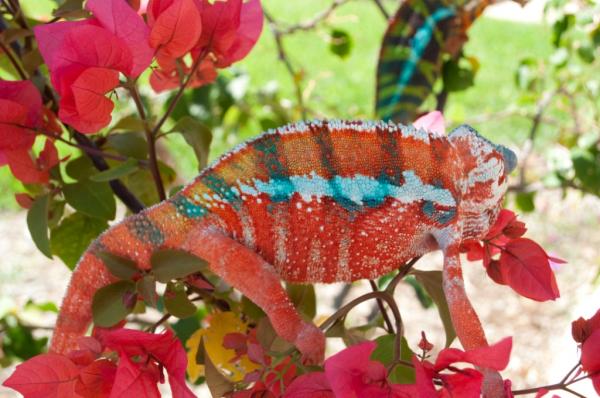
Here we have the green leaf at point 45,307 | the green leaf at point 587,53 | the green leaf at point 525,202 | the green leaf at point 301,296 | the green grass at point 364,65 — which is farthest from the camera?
the green grass at point 364,65

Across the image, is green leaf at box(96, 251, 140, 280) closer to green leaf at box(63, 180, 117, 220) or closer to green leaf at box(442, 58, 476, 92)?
green leaf at box(63, 180, 117, 220)

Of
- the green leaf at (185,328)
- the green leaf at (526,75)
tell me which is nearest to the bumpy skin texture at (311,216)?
the green leaf at (185,328)

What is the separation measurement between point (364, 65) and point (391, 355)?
13.2ft

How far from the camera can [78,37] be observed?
500 mm

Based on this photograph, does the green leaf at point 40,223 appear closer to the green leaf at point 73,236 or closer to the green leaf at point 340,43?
the green leaf at point 73,236

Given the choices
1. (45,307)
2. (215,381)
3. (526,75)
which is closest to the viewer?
(215,381)

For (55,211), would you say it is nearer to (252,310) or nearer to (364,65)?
(252,310)

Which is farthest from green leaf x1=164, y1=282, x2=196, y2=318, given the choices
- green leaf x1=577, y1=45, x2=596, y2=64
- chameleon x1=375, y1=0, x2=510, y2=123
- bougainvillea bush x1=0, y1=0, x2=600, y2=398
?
green leaf x1=577, y1=45, x2=596, y2=64

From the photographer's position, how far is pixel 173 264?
539 mm

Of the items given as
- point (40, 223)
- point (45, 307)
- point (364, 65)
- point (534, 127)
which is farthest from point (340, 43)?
point (364, 65)

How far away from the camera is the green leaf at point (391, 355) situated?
539 mm

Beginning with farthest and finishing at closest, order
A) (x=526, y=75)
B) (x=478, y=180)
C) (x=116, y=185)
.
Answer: (x=526, y=75) → (x=116, y=185) → (x=478, y=180)

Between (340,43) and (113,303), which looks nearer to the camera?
(113,303)

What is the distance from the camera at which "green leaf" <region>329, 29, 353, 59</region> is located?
1.57 meters
